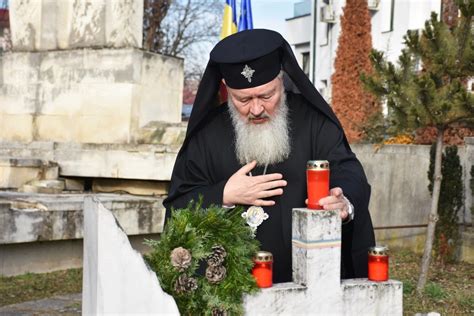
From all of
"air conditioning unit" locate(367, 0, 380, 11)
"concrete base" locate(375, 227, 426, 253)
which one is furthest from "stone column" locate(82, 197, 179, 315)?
"air conditioning unit" locate(367, 0, 380, 11)

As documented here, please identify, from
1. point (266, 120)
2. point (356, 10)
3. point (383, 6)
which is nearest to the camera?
point (266, 120)

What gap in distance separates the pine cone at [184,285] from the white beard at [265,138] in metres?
0.90

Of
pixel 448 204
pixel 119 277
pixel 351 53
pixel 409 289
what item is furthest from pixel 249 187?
pixel 351 53

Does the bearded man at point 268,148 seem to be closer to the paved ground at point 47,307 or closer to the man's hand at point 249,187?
the man's hand at point 249,187

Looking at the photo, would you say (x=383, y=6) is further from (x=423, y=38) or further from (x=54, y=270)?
(x=54, y=270)

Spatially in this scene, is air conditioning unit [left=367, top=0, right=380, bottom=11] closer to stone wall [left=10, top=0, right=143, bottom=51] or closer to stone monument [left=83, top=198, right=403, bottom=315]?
stone wall [left=10, top=0, right=143, bottom=51]

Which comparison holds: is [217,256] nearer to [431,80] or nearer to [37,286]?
[37,286]

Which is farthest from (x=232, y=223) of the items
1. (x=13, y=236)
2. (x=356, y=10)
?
(x=356, y=10)

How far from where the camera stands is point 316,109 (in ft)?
11.2

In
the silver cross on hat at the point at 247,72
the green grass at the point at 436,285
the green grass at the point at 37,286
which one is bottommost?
the green grass at the point at 436,285

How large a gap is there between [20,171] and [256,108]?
621 cm

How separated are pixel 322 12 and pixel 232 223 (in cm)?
2474

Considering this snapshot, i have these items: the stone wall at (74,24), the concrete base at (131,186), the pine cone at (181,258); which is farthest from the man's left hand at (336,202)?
the stone wall at (74,24)

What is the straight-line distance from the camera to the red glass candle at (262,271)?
256 centimetres
